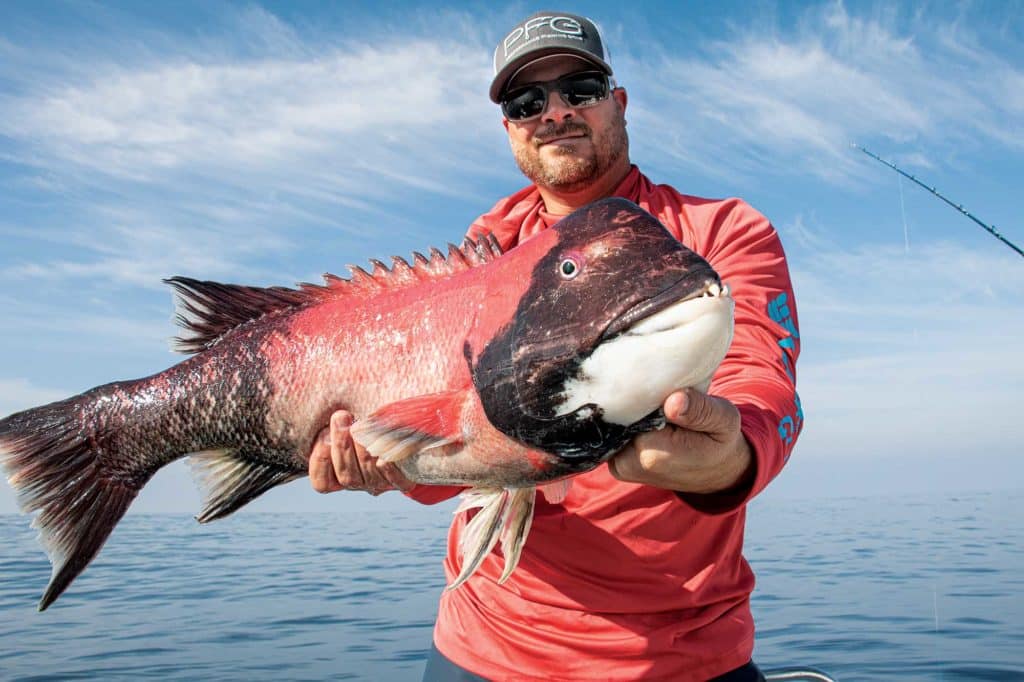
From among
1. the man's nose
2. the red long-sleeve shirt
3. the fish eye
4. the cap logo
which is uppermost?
the cap logo

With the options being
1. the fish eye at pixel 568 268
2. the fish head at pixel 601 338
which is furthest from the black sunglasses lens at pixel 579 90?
the fish eye at pixel 568 268

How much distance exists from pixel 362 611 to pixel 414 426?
10.9 meters

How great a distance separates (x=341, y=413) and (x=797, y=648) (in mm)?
9093

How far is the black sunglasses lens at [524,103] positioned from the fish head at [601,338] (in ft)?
5.70

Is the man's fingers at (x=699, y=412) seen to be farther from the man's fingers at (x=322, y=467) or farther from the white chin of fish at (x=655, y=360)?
the man's fingers at (x=322, y=467)

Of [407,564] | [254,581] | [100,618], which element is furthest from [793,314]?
[407,564]

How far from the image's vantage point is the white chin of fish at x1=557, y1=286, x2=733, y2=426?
2115 millimetres

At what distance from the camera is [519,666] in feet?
11.2

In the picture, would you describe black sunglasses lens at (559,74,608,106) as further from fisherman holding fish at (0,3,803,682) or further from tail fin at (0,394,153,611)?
tail fin at (0,394,153,611)

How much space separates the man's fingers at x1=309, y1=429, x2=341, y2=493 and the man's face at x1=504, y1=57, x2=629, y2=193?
1758 millimetres

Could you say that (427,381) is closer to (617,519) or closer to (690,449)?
(690,449)

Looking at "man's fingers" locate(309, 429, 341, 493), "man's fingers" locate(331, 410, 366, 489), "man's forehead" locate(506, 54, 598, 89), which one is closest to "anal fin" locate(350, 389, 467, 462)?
"man's fingers" locate(331, 410, 366, 489)

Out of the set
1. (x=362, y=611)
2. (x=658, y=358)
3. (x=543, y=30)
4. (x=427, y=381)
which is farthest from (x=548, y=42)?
(x=362, y=611)

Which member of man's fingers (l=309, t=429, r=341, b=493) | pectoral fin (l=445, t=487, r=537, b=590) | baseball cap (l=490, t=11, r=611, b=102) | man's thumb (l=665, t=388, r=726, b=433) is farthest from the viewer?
baseball cap (l=490, t=11, r=611, b=102)
